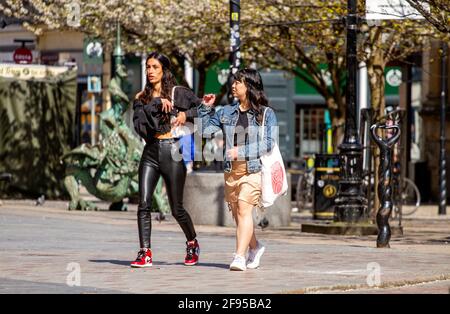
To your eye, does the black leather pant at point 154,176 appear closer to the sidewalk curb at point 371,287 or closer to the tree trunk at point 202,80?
the sidewalk curb at point 371,287

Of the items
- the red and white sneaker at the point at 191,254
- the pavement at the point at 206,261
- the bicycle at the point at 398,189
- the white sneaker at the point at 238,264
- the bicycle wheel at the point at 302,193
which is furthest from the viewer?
the bicycle wheel at the point at 302,193

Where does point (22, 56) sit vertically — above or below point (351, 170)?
above

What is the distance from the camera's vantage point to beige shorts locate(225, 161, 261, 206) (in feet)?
42.5

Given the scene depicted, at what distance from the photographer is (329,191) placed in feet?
82.6

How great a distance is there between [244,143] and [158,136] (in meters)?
0.79

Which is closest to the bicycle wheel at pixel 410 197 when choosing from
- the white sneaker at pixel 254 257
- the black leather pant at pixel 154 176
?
the white sneaker at pixel 254 257

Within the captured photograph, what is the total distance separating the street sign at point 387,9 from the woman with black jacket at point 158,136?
5.72 metres

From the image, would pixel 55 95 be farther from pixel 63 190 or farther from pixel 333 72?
pixel 333 72

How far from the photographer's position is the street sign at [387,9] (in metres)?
18.5

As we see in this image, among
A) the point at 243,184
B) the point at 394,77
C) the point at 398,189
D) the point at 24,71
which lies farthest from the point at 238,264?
the point at 394,77

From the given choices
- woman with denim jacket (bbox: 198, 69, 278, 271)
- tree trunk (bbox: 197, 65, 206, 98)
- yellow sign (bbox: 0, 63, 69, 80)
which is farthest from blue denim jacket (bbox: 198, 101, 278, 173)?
tree trunk (bbox: 197, 65, 206, 98)

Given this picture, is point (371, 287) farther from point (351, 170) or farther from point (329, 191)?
point (329, 191)

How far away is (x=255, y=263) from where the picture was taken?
13.1 meters
